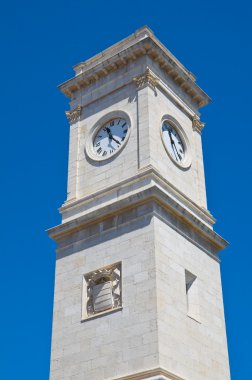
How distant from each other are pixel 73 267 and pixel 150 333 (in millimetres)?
5036

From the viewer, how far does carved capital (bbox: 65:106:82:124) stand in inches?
1256

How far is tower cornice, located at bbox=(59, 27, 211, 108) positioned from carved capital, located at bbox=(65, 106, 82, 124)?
39.5 inches

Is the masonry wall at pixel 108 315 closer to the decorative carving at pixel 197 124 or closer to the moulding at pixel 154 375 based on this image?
the moulding at pixel 154 375

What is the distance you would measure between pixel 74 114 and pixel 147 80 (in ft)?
13.6

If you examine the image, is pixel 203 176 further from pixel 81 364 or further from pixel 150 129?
pixel 81 364

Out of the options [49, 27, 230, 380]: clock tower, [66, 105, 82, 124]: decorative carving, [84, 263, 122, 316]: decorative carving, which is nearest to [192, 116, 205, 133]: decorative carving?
[49, 27, 230, 380]: clock tower

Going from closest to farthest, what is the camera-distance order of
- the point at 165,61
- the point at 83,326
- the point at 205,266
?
the point at 83,326
the point at 205,266
the point at 165,61

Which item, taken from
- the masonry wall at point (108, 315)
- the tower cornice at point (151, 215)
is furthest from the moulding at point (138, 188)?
the masonry wall at point (108, 315)

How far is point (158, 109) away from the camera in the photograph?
2975 centimetres

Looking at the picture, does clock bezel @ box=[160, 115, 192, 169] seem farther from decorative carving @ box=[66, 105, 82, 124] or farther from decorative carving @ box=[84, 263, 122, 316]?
decorative carving @ box=[84, 263, 122, 316]

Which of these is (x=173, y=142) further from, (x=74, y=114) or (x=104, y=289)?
(x=104, y=289)

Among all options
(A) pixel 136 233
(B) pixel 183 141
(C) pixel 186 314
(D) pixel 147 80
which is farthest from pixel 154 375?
(D) pixel 147 80

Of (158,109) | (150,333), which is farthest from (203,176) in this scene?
(150,333)

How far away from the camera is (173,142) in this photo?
3050 cm
